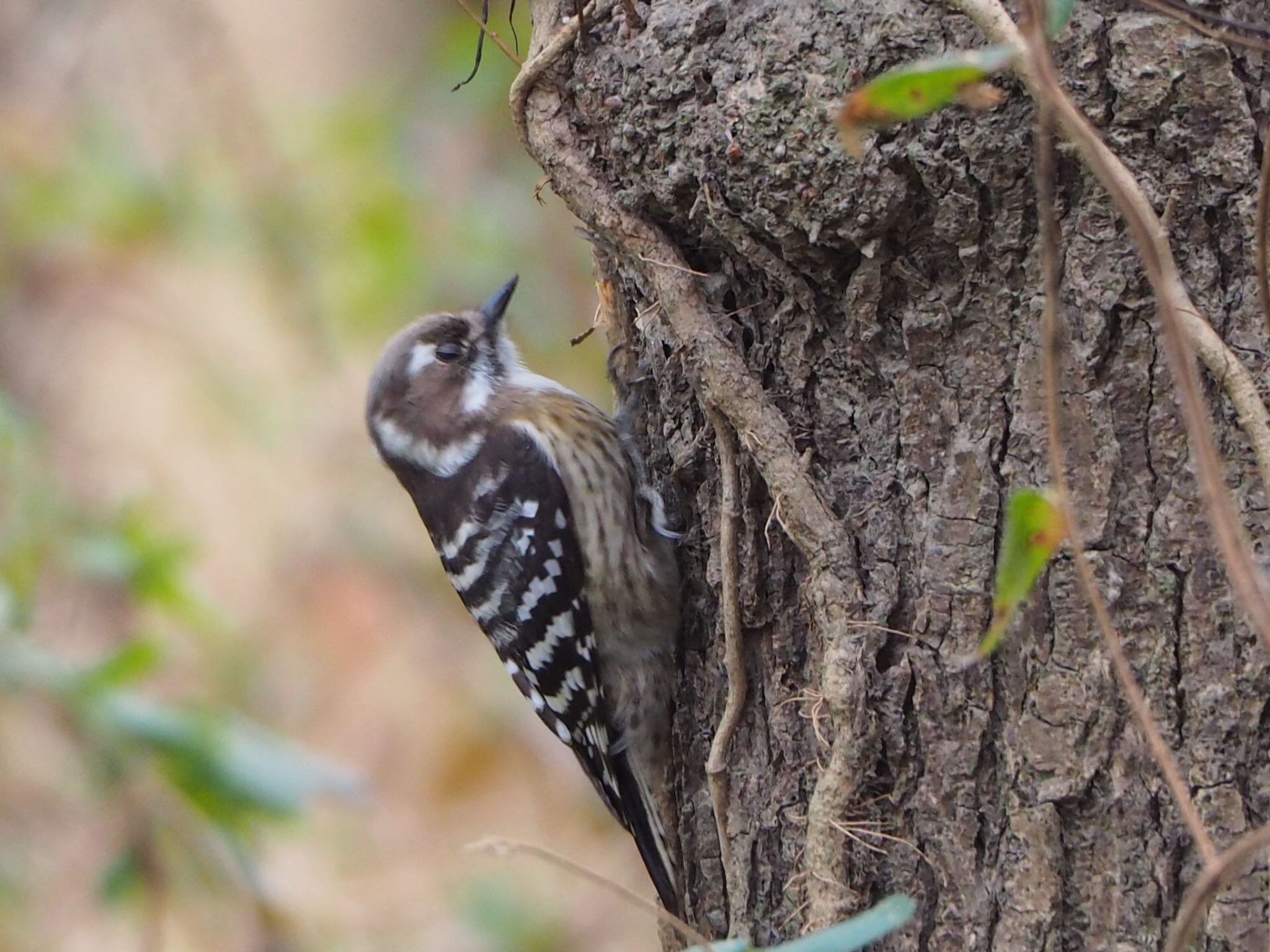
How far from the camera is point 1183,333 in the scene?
1663 mm

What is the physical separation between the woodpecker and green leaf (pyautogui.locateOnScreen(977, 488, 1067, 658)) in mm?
1421

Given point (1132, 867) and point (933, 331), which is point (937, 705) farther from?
point (933, 331)

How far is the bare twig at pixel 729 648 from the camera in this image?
2.26m

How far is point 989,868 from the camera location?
188 cm

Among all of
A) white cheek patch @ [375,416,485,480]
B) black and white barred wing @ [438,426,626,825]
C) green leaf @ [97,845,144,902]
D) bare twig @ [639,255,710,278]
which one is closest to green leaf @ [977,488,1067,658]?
bare twig @ [639,255,710,278]

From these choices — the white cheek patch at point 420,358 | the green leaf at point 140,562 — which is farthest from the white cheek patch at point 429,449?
Result: the green leaf at point 140,562

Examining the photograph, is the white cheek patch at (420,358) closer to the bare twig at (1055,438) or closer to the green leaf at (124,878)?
the green leaf at (124,878)

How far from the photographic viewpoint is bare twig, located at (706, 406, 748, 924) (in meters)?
2.26

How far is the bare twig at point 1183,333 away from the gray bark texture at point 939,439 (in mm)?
45

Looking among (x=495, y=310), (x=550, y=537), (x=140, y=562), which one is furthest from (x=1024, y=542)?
(x=140, y=562)

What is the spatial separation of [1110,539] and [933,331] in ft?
1.26

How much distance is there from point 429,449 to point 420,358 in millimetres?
242

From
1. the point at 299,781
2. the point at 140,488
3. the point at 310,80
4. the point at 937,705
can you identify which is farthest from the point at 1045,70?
the point at 310,80

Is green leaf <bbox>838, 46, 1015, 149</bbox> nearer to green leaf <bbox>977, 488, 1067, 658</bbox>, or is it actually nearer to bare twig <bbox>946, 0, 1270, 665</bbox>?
bare twig <bbox>946, 0, 1270, 665</bbox>
